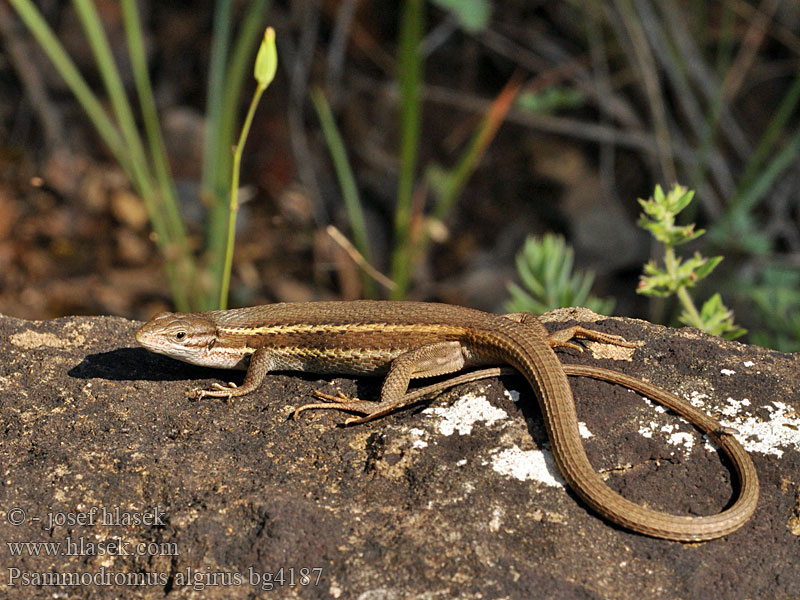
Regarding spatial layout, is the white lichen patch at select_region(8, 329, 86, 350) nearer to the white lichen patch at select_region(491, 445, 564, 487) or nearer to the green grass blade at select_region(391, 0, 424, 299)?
the white lichen patch at select_region(491, 445, 564, 487)

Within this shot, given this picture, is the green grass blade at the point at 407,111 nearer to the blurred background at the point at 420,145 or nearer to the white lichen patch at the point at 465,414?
the blurred background at the point at 420,145

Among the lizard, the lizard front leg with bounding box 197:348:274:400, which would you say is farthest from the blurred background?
the lizard front leg with bounding box 197:348:274:400

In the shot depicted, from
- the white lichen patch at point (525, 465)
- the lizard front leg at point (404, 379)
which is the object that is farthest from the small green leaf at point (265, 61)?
the white lichen patch at point (525, 465)

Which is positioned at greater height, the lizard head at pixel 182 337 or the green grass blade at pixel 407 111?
the green grass blade at pixel 407 111

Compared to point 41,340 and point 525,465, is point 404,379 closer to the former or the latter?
point 525,465

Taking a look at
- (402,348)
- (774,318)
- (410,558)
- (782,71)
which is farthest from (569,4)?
(410,558)
